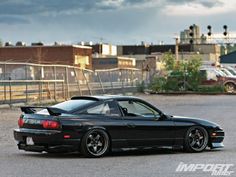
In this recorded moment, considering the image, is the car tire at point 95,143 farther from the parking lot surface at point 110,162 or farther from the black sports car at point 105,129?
the parking lot surface at point 110,162

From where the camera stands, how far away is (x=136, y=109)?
47.3ft

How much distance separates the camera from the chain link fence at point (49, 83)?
1299 inches

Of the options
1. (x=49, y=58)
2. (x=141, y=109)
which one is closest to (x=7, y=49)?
(x=49, y=58)

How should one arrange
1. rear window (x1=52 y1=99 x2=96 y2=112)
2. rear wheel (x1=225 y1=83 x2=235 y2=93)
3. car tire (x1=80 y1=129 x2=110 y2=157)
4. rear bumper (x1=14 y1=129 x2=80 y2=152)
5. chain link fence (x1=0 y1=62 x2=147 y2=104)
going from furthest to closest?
rear wheel (x1=225 y1=83 x2=235 y2=93) → chain link fence (x1=0 y1=62 x2=147 y2=104) → rear window (x1=52 y1=99 x2=96 y2=112) → car tire (x1=80 y1=129 x2=110 y2=157) → rear bumper (x1=14 y1=129 x2=80 y2=152)

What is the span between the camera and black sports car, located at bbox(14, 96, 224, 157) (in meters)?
13.3

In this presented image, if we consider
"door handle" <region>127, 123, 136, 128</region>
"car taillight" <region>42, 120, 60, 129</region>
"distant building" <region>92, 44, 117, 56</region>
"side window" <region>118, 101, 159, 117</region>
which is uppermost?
"distant building" <region>92, 44, 117, 56</region>

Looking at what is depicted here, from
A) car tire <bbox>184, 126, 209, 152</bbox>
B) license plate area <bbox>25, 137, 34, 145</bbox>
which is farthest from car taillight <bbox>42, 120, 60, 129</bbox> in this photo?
car tire <bbox>184, 126, 209, 152</bbox>

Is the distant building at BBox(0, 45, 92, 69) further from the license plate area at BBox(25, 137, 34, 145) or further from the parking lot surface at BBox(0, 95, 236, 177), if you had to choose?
the license plate area at BBox(25, 137, 34, 145)

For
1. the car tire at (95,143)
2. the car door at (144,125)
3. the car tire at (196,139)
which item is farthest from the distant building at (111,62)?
the car tire at (95,143)

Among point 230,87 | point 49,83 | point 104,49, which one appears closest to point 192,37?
point 230,87

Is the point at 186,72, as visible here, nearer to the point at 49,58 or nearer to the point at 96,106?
the point at 96,106

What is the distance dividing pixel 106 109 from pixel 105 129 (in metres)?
0.52

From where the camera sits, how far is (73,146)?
43.8 feet

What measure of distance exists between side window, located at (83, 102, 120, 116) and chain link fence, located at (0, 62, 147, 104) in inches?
705
